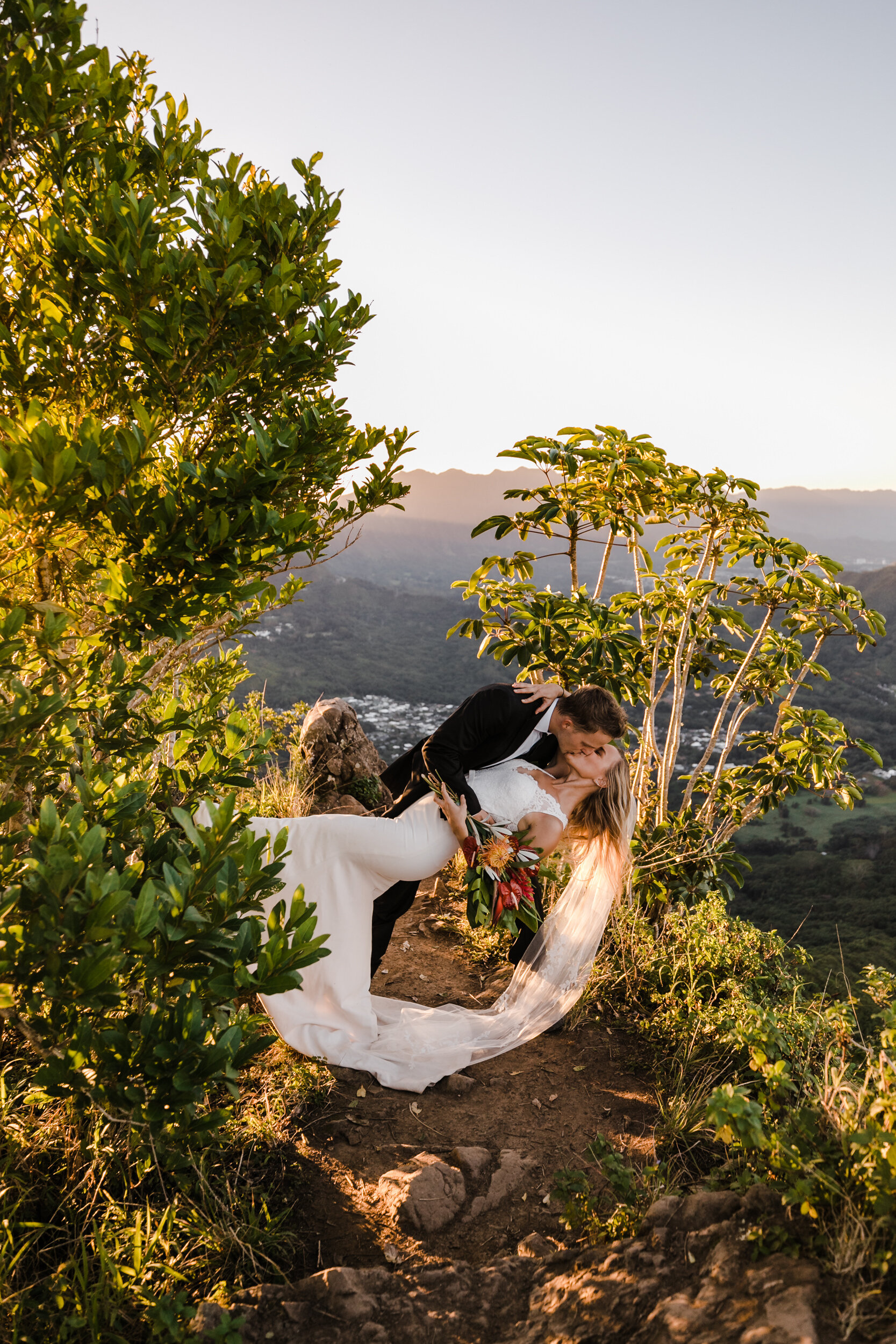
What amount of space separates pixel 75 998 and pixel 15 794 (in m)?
0.78

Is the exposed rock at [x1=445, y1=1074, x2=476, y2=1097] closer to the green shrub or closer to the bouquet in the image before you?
the bouquet

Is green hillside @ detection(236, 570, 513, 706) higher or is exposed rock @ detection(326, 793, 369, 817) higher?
exposed rock @ detection(326, 793, 369, 817)

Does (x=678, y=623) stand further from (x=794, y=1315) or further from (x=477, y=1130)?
(x=794, y=1315)

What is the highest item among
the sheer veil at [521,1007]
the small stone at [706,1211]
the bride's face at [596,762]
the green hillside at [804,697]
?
the bride's face at [596,762]

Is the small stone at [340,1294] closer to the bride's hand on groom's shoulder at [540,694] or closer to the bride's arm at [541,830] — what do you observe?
the bride's arm at [541,830]

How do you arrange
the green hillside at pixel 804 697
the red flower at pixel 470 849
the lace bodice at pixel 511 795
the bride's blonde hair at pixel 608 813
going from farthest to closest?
the green hillside at pixel 804 697 < the bride's blonde hair at pixel 608 813 < the lace bodice at pixel 511 795 < the red flower at pixel 470 849

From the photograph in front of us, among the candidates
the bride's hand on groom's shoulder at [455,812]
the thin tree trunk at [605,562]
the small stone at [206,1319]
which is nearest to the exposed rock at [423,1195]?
the small stone at [206,1319]

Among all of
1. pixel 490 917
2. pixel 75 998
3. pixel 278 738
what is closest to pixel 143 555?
pixel 75 998

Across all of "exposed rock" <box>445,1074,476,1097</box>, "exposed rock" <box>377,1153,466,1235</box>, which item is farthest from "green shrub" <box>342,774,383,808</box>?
"exposed rock" <box>377,1153,466,1235</box>

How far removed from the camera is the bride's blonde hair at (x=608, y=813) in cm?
340

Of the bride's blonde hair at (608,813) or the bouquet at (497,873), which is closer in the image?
the bouquet at (497,873)

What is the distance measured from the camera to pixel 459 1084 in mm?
2854

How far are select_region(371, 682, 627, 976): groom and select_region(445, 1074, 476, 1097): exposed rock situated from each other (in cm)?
60

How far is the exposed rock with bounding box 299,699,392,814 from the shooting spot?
21.9 feet
